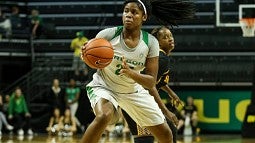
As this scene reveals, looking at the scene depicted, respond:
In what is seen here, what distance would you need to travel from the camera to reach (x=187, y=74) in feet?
65.9

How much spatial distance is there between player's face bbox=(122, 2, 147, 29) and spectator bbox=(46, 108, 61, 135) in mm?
12643

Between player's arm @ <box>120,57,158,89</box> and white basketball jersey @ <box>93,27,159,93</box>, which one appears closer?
player's arm @ <box>120,57,158,89</box>

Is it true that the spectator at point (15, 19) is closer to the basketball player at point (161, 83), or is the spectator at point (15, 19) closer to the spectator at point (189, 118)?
the spectator at point (189, 118)

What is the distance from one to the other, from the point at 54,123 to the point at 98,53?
13.9 metres

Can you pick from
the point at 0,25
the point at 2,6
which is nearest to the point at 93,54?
the point at 0,25

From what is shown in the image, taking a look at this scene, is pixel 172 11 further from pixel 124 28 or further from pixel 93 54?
pixel 93 54

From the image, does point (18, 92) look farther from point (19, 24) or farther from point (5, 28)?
point (19, 24)

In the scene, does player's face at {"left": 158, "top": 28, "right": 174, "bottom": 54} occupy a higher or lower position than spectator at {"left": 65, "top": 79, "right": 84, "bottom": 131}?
higher

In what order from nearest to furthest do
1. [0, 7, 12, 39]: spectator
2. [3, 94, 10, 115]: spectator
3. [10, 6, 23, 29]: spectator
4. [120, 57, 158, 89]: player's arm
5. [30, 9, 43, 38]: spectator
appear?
[120, 57, 158, 89]: player's arm → [3, 94, 10, 115]: spectator → [0, 7, 12, 39]: spectator → [30, 9, 43, 38]: spectator → [10, 6, 23, 29]: spectator

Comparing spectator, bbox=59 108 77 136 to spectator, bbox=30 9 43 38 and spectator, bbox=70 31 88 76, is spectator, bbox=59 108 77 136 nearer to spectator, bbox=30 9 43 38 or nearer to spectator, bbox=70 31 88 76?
spectator, bbox=70 31 88 76

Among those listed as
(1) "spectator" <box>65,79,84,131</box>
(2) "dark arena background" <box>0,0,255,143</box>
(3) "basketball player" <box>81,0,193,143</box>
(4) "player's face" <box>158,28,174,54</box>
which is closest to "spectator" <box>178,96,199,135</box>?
(2) "dark arena background" <box>0,0,255,143</box>

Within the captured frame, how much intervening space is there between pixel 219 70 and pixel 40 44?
6.96 meters

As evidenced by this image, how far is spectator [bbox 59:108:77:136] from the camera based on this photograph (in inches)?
754

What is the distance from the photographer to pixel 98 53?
6.35 meters
